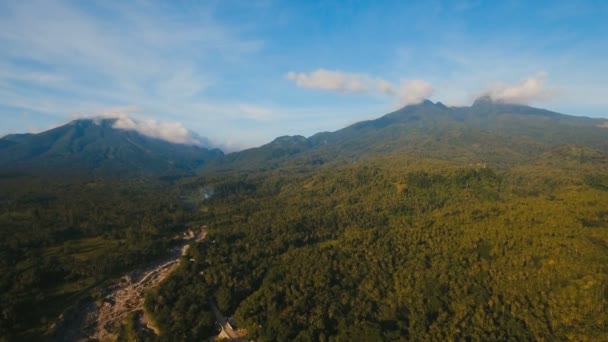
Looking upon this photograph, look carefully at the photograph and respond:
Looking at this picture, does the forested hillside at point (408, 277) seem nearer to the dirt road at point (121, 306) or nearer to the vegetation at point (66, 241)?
the dirt road at point (121, 306)

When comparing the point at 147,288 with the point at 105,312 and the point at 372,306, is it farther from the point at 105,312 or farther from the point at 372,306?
the point at 372,306

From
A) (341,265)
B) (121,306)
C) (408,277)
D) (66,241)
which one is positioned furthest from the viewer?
(66,241)

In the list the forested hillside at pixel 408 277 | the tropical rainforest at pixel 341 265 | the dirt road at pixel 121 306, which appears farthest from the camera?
→ the dirt road at pixel 121 306

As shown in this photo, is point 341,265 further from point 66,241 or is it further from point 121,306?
point 66,241

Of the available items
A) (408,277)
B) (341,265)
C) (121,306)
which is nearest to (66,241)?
(121,306)

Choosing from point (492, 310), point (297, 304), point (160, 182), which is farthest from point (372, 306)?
point (160, 182)

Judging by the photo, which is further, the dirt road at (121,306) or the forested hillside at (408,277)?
the dirt road at (121,306)

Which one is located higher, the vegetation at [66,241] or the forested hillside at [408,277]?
the vegetation at [66,241]

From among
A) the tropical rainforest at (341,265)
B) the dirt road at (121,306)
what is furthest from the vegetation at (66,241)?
the dirt road at (121,306)

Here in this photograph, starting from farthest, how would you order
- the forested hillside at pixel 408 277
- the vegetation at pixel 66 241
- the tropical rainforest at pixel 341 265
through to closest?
the vegetation at pixel 66 241, the tropical rainforest at pixel 341 265, the forested hillside at pixel 408 277

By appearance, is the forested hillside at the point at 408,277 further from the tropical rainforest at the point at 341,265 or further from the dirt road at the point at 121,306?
the dirt road at the point at 121,306
